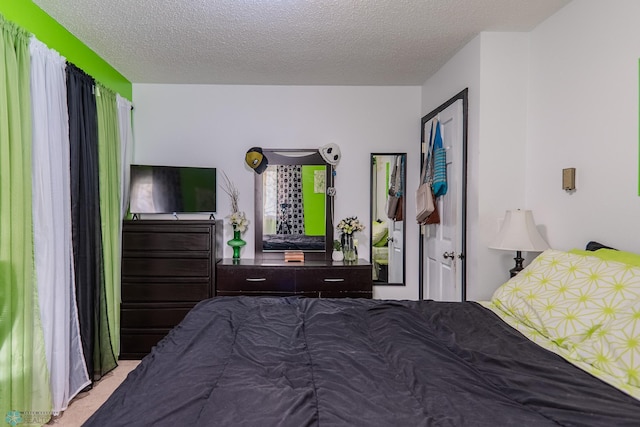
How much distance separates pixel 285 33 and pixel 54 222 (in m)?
1.94

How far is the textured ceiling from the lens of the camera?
2365 millimetres

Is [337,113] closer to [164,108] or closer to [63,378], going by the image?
[164,108]

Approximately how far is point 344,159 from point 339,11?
65.2 inches

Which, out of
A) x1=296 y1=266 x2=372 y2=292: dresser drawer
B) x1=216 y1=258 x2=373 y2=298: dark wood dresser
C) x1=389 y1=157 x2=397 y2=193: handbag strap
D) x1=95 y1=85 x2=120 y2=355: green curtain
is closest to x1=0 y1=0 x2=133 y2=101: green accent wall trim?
x1=95 y1=85 x2=120 y2=355: green curtain

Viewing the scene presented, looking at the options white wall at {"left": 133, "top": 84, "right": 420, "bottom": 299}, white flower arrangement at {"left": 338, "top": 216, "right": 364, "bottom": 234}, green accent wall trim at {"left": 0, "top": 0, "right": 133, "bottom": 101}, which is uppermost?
green accent wall trim at {"left": 0, "top": 0, "right": 133, "bottom": 101}

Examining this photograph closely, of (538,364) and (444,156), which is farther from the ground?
(444,156)

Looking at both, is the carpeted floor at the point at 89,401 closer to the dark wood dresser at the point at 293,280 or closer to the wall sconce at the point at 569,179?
the dark wood dresser at the point at 293,280

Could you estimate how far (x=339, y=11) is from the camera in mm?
2416

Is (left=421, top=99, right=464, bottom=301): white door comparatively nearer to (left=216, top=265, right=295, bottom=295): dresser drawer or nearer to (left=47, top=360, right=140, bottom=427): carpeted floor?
(left=216, top=265, right=295, bottom=295): dresser drawer

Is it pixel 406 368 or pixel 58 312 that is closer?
pixel 406 368

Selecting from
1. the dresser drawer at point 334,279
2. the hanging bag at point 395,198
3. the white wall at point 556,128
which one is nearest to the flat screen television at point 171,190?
the dresser drawer at point 334,279

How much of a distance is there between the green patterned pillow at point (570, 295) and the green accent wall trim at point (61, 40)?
2991 millimetres

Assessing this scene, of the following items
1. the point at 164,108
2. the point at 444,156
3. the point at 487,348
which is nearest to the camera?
the point at 487,348

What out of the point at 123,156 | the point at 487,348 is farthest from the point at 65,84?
the point at 487,348
